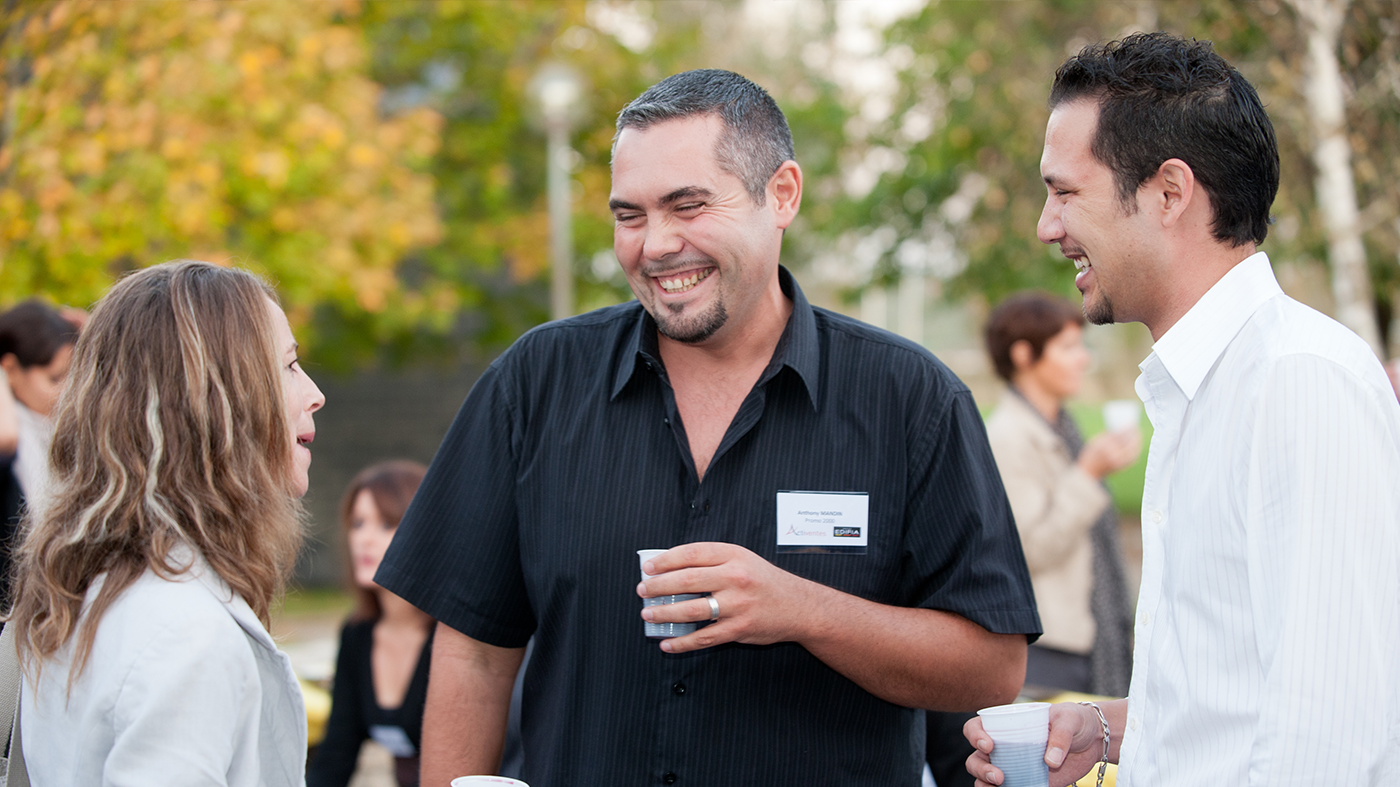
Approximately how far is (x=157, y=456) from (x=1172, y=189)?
1.68m

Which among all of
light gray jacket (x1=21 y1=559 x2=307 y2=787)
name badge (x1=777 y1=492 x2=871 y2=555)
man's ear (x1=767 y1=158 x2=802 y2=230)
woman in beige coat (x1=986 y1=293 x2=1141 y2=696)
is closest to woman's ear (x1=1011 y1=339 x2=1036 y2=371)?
woman in beige coat (x1=986 y1=293 x2=1141 y2=696)

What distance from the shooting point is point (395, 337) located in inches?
546

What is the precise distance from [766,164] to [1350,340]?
1207 mm

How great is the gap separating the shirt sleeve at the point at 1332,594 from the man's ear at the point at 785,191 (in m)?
1.22

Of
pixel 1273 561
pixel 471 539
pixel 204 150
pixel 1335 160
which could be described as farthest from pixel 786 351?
pixel 1335 160

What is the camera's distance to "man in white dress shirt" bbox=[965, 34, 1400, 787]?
4.63 ft

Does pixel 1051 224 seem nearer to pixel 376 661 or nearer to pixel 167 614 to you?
pixel 167 614

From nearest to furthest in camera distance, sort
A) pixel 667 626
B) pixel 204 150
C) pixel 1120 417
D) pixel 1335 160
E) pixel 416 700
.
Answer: pixel 667 626 < pixel 416 700 < pixel 1120 417 < pixel 204 150 < pixel 1335 160

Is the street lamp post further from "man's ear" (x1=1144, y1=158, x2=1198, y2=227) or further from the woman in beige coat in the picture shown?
"man's ear" (x1=1144, y1=158, x2=1198, y2=227)

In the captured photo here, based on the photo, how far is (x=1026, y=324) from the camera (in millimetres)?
4578

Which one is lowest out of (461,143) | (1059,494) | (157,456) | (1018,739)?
(1018,739)

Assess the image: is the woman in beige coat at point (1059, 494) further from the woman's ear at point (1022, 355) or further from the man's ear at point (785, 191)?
the man's ear at point (785, 191)

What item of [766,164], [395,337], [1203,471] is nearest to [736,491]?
[766,164]

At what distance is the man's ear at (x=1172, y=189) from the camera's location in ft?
5.74
